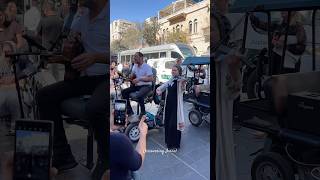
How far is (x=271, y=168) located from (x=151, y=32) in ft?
3.58

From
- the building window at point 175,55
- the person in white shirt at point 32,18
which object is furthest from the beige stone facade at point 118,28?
the person in white shirt at point 32,18

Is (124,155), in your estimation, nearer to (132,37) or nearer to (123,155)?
(123,155)

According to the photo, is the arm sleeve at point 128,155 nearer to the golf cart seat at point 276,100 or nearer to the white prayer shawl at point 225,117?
the white prayer shawl at point 225,117

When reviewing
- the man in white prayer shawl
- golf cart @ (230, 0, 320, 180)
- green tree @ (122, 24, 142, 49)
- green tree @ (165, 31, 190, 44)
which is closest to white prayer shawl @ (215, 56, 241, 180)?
the man in white prayer shawl

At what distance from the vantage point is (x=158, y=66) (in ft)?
8.43

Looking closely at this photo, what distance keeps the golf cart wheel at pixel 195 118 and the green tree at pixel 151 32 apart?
50cm

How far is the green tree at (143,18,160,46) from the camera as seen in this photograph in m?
2.42

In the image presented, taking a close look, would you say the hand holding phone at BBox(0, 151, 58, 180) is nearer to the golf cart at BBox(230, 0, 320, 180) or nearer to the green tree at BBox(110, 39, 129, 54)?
the green tree at BBox(110, 39, 129, 54)

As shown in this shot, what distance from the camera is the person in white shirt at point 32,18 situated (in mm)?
2266

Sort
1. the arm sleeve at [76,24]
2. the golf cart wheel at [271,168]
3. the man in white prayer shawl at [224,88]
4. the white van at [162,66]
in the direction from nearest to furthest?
1. the golf cart wheel at [271,168]
2. the man in white prayer shawl at [224,88]
3. the arm sleeve at [76,24]
4. the white van at [162,66]

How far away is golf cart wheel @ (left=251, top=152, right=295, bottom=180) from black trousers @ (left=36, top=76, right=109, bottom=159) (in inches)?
33.5

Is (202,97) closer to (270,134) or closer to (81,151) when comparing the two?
(270,134)

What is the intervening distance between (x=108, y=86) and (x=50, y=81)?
35cm

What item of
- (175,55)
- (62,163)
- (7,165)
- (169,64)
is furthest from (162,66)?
(7,165)
